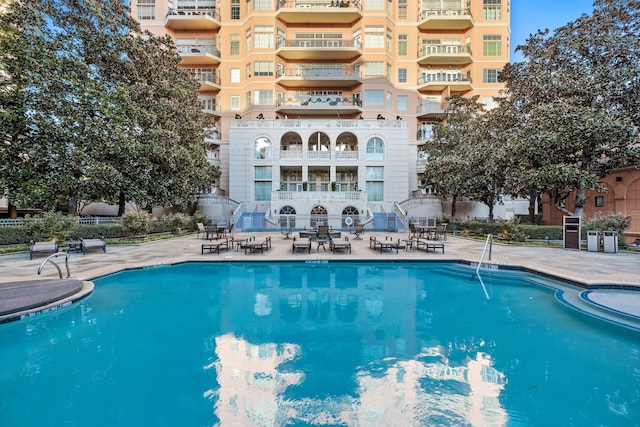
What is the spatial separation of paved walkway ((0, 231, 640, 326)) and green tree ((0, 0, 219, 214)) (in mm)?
4242

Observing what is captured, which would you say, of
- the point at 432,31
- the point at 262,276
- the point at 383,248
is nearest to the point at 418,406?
the point at 262,276

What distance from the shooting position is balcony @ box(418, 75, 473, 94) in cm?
3559

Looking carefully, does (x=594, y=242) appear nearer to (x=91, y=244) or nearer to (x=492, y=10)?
(x=91, y=244)

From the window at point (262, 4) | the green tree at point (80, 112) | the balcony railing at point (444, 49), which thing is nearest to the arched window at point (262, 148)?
the green tree at point (80, 112)

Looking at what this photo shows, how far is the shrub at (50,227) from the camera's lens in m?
14.2

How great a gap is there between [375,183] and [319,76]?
47.3 feet

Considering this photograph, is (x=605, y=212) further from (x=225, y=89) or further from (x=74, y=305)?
(x=225, y=89)

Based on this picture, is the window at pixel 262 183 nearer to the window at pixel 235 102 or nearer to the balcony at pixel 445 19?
the window at pixel 235 102

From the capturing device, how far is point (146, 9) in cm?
3566

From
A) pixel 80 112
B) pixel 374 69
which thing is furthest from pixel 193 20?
pixel 80 112

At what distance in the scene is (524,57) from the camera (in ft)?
71.7

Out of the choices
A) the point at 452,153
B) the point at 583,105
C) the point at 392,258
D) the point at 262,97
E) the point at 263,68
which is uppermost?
the point at 263,68

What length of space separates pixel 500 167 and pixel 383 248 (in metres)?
12.1

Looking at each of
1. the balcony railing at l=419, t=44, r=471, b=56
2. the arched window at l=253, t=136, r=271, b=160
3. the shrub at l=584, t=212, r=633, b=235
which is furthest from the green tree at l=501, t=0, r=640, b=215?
the arched window at l=253, t=136, r=271, b=160
